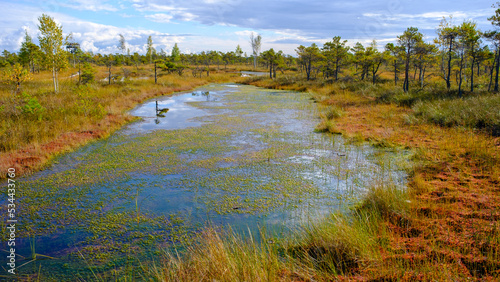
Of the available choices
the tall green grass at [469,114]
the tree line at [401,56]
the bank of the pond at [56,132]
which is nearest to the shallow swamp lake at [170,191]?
the bank of the pond at [56,132]

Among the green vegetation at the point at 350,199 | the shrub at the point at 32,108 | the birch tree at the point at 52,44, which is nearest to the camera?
the green vegetation at the point at 350,199

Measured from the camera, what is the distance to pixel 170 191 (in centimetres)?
485

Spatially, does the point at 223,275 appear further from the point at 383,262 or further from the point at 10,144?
the point at 10,144

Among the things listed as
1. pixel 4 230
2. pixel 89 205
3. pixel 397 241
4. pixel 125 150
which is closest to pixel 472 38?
pixel 397 241

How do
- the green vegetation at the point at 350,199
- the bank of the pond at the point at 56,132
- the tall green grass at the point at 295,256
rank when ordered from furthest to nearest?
1. the bank of the pond at the point at 56,132
2. the green vegetation at the point at 350,199
3. the tall green grass at the point at 295,256

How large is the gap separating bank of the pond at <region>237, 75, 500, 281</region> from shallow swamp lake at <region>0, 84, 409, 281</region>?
1.97 ft

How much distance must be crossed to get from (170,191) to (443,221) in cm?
384

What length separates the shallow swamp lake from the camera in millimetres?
3301

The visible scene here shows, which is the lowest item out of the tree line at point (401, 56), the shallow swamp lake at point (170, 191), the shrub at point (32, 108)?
the shallow swamp lake at point (170, 191)

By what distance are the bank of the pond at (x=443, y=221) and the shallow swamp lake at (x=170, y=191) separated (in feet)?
1.97

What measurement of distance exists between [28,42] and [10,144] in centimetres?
2943

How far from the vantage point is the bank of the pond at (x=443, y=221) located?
2.42m

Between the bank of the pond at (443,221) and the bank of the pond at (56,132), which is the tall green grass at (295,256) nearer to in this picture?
the bank of the pond at (443,221)

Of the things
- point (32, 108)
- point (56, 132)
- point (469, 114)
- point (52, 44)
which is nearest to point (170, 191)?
point (56, 132)
